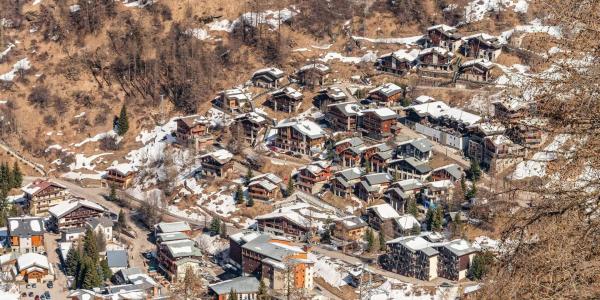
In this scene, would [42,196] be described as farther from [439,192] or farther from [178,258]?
[439,192]

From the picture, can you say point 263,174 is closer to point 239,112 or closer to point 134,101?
point 239,112

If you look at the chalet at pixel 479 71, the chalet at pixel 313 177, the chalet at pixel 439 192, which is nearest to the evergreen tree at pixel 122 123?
the chalet at pixel 313 177

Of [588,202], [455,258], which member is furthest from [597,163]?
[455,258]

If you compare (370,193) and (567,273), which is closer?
(567,273)

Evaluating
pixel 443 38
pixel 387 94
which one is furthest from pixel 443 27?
pixel 387 94

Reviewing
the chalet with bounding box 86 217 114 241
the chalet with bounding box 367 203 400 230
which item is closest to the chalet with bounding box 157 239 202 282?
the chalet with bounding box 86 217 114 241

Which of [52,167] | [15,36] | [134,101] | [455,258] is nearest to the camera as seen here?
[455,258]

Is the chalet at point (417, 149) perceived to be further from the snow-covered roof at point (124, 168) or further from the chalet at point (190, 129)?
the snow-covered roof at point (124, 168)
